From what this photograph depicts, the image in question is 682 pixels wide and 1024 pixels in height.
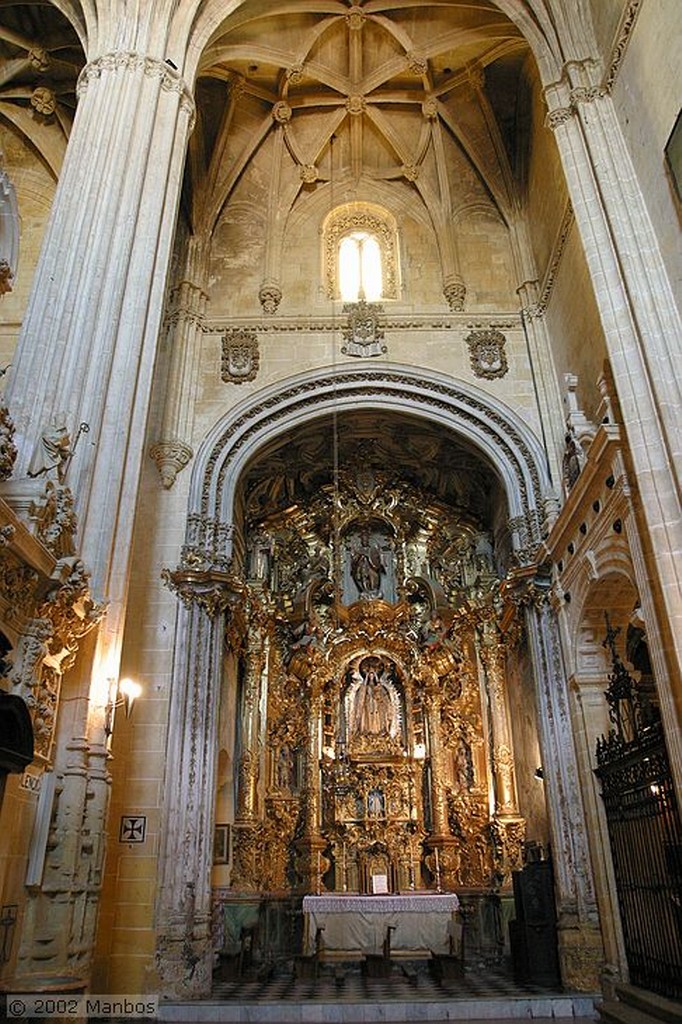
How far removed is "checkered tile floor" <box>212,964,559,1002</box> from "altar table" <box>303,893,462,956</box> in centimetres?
41

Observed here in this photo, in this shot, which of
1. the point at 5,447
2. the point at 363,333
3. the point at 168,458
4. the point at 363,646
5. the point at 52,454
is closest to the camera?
the point at 5,447

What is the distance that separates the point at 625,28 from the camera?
9945 mm

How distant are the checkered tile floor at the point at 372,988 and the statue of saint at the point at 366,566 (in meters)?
7.34

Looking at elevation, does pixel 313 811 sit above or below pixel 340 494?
below

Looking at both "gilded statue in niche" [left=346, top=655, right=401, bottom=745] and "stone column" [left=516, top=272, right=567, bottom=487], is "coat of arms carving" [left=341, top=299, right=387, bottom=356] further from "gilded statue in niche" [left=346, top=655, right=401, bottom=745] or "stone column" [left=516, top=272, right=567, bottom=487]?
"gilded statue in niche" [left=346, top=655, right=401, bottom=745]

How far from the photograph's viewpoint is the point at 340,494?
1784 cm

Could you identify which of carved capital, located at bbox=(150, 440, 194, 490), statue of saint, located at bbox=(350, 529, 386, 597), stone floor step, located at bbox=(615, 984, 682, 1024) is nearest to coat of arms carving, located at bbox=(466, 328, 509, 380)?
statue of saint, located at bbox=(350, 529, 386, 597)

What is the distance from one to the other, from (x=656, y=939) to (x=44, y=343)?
9162 millimetres

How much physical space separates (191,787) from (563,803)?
Result: 5432 millimetres

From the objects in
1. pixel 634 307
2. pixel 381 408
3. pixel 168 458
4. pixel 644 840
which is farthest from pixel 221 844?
pixel 634 307

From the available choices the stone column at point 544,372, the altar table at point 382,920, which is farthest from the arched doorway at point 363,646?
the altar table at point 382,920

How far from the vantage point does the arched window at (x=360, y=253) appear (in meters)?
16.4

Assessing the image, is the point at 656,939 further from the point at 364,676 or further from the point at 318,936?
the point at 364,676

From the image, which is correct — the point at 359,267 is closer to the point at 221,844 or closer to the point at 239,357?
the point at 239,357
